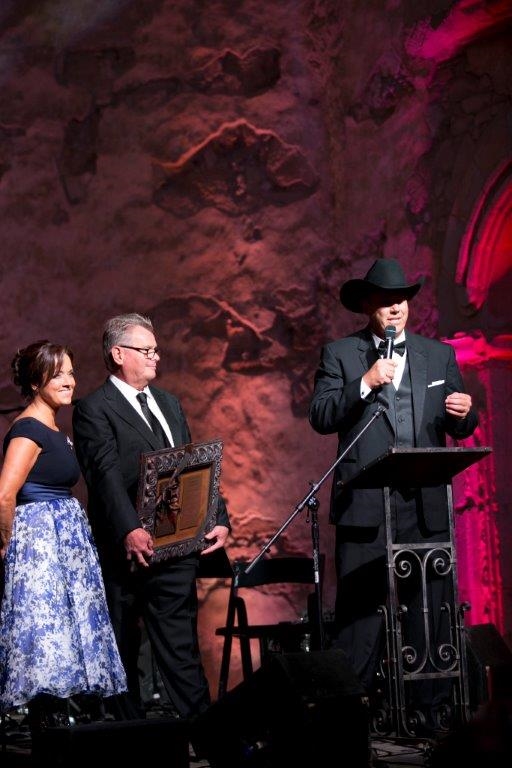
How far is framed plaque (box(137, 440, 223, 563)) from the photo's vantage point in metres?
5.04

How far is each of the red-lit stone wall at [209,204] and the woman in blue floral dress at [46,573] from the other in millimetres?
2789

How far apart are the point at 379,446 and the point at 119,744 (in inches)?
69.2

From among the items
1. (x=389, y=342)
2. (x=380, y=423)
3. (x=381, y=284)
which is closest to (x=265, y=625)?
(x=380, y=423)

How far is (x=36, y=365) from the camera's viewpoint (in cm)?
500

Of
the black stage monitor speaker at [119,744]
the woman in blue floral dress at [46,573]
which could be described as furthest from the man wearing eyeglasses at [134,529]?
the black stage monitor speaker at [119,744]

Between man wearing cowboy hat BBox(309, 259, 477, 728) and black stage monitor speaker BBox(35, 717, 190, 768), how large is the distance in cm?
120

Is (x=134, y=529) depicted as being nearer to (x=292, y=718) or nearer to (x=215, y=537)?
(x=215, y=537)

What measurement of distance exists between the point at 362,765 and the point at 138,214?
16.9 ft

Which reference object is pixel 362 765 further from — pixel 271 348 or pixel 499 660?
pixel 271 348

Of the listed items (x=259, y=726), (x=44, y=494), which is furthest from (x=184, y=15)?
(x=259, y=726)

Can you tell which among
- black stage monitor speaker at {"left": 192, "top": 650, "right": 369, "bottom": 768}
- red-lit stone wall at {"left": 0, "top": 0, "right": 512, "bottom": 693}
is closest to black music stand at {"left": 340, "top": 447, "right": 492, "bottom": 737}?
black stage monitor speaker at {"left": 192, "top": 650, "right": 369, "bottom": 768}

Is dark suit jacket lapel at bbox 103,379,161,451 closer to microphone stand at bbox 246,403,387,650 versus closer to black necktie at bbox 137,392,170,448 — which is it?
black necktie at bbox 137,392,170,448

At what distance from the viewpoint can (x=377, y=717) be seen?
4.52 m

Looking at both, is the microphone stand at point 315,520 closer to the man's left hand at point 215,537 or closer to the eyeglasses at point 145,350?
the man's left hand at point 215,537
